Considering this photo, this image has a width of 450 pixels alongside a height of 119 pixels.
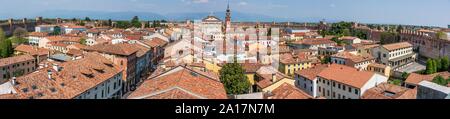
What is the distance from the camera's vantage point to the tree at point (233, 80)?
48.5ft

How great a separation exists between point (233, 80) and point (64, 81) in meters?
5.94

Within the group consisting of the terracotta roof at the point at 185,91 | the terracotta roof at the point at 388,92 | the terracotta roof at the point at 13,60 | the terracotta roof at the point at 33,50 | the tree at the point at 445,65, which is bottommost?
the tree at the point at 445,65

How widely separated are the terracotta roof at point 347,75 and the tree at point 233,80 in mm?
3241

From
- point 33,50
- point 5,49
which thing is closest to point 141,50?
point 33,50

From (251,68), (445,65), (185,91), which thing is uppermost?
(185,91)

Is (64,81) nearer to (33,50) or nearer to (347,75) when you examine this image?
(347,75)

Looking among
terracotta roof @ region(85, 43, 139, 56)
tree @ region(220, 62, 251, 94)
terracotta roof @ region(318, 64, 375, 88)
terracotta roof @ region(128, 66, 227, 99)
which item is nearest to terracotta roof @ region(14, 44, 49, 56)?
terracotta roof @ region(85, 43, 139, 56)

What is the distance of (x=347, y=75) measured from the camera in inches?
581

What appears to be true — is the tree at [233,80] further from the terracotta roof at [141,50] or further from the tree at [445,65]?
the tree at [445,65]

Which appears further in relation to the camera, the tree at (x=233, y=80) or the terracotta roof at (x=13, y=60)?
the terracotta roof at (x=13, y=60)

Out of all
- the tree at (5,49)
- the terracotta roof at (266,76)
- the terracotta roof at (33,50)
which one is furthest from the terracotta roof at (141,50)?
the tree at (5,49)

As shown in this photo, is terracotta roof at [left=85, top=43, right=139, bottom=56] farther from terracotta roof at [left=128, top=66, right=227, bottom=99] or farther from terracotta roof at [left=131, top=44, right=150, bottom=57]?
terracotta roof at [left=128, top=66, right=227, bottom=99]
